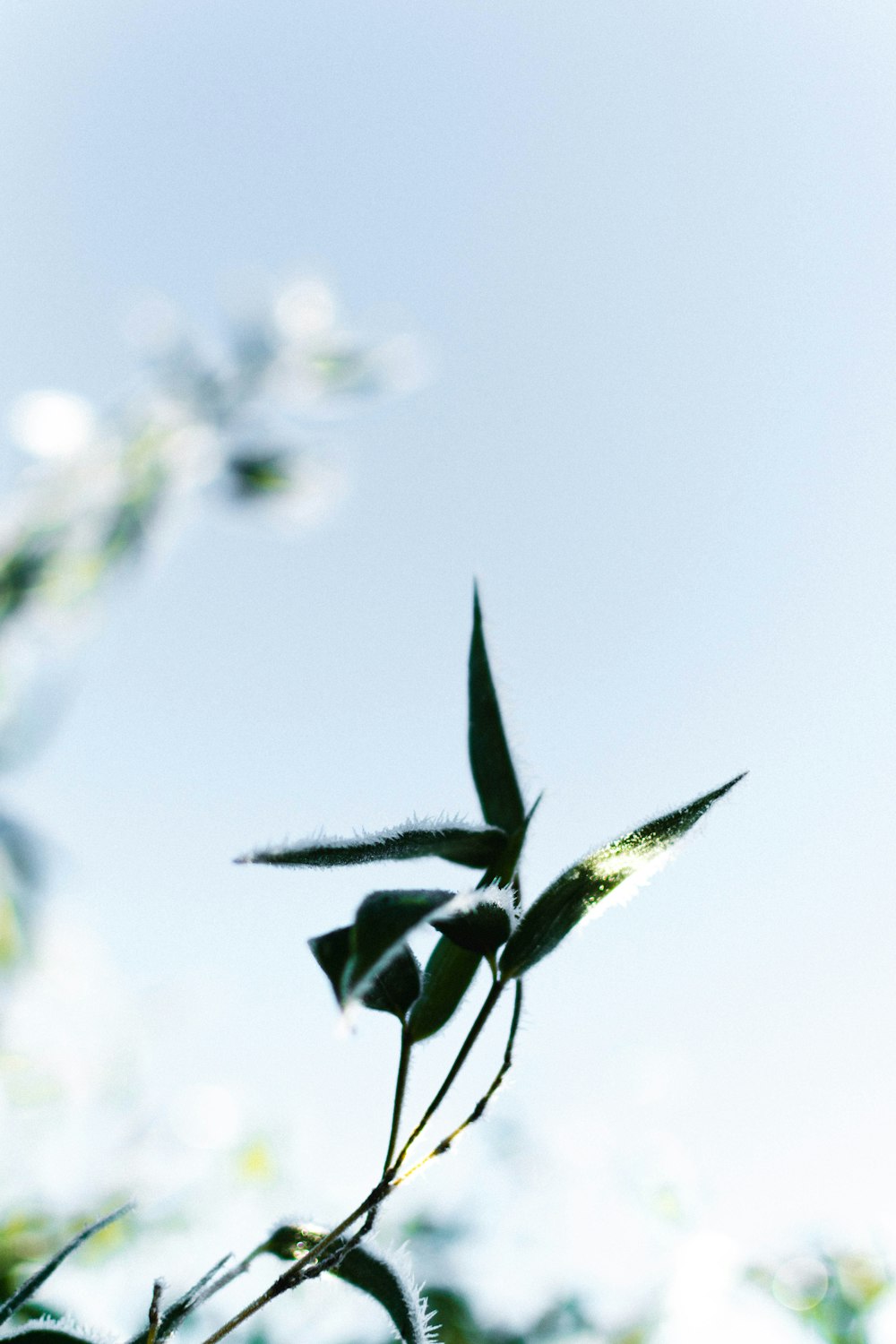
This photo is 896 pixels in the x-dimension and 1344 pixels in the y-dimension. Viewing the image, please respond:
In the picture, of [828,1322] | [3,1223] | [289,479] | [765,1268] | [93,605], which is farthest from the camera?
[289,479]

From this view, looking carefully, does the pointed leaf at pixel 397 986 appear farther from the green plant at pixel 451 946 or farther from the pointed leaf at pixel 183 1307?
Result: the pointed leaf at pixel 183 1307

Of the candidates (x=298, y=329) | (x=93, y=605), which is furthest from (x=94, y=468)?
(x=298, y=329)

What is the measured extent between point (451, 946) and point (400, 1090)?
83 millimetres

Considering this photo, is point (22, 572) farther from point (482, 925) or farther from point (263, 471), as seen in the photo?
point (482, 925)

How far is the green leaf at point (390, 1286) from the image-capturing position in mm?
513

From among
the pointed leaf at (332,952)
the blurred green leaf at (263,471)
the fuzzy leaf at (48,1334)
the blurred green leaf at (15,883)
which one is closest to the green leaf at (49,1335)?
the fuzzy leaf at (48,1334)

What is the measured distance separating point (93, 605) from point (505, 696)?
187cm

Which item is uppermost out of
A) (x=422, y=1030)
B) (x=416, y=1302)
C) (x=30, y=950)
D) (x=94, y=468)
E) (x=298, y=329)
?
(x=298, y=329)

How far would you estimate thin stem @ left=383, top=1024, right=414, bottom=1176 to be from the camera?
0.52 m

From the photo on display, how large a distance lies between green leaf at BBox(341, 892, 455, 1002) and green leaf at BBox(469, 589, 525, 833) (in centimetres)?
11

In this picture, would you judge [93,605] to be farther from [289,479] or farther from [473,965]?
[473,965]

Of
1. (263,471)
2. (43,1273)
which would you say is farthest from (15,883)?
(43,1273)

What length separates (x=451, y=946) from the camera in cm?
56

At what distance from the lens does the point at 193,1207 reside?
7.36 feet
